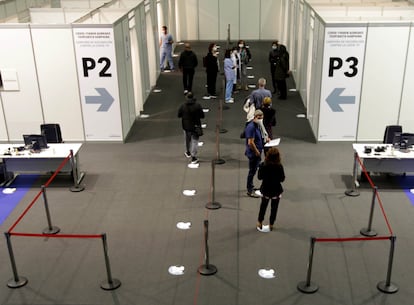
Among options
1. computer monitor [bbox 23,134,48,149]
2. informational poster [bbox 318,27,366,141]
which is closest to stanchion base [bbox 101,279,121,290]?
computer monitor [bbox 23,134,48,149]

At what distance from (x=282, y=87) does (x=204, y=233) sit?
302 inches

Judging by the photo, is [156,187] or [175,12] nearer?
[156,187]

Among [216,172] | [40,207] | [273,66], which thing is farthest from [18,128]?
[273,66]

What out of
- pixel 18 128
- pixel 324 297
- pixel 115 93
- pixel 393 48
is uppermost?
pixel 393 48

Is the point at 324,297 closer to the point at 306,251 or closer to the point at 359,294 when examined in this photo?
the point at 359,294

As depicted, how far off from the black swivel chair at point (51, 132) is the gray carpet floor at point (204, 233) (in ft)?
2.71

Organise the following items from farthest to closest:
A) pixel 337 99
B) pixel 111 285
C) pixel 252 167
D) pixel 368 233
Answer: pixel 337 99 < pixel 252 167 < pixel 368 233 < pixel 111 285

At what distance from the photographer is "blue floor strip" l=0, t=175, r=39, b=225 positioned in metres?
8.46

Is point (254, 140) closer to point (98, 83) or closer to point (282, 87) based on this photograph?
point (98, 83)

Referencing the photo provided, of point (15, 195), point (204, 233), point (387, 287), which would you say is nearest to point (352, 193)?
point (387, 287)

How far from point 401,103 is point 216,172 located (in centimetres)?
440

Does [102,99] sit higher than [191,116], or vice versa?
[102,99]

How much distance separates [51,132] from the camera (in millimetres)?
9727

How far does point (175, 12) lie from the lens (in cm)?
2169
